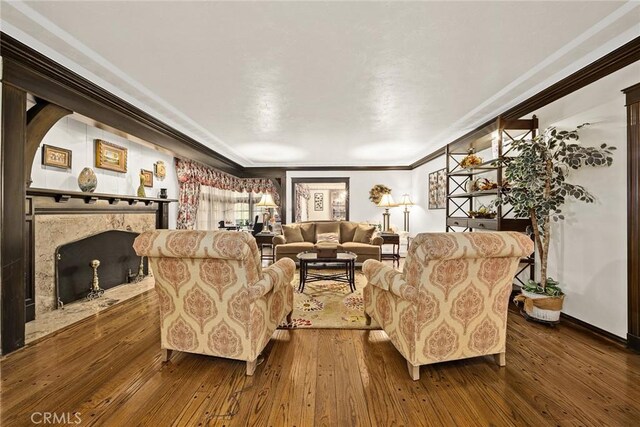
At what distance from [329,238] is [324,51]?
384 centimetres

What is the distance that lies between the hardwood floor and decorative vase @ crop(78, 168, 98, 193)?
5.92 ft

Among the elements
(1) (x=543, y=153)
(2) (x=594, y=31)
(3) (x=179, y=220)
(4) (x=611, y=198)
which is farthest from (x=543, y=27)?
(3) (x=179, y=220)

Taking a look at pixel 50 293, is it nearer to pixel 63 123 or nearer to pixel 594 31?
pixel 63 123

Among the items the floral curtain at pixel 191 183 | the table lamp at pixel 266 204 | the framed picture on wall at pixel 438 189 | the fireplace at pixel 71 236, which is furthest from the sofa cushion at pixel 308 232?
the fireplace at pixel 71 236

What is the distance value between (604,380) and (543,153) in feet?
6.65

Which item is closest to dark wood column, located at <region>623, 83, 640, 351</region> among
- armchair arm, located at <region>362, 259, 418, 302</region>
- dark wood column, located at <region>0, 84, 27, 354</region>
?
armchair arm, located at <region>362, 259, 418, 302</region>

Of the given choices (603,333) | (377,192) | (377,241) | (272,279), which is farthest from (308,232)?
(603,333)

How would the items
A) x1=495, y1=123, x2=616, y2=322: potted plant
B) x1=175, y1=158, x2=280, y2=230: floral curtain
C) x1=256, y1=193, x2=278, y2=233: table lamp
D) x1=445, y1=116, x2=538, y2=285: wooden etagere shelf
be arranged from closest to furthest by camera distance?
1. x1=495, y1=123, x2=616, y2=322: potted plant
2. x1=445, y1=116, x2=538, y2=285: wooden etagere shelf
3. x1=175, y1=158, x2=280, y2=230: floral curtain
4. x1=256, y1=193, x2=278, y2=233: table lamp

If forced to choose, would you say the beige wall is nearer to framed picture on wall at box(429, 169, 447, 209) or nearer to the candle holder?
framed picture on wall at box(429, 169, 447, 209)

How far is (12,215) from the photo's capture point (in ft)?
7.27

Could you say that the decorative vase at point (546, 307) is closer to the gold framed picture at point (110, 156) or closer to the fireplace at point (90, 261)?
the fireplace at point (90, 261)

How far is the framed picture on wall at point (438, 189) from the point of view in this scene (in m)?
5.43

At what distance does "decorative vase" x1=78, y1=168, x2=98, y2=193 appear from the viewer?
11.2ft

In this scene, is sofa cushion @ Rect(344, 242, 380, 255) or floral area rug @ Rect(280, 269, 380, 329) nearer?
floral area rug @ Rect(280, 269, 380, 329)
